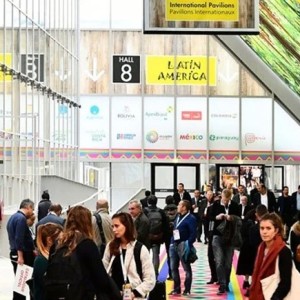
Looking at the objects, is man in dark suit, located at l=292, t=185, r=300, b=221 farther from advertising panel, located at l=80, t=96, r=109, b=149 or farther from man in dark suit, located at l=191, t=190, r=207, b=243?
advertising panel, located at l=80, t=96, r=109, b=149

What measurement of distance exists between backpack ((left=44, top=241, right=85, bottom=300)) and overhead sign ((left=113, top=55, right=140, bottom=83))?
30.4m

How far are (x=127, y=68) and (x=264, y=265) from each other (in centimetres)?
3052

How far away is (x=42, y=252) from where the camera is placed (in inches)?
316

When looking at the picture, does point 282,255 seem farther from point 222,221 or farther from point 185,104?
point 185,104

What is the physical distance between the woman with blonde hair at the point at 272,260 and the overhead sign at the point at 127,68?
29.9m

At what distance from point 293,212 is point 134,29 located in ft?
41.0

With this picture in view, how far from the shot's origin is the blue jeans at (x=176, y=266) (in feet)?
50.3

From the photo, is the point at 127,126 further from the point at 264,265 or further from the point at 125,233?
the point at 264,265

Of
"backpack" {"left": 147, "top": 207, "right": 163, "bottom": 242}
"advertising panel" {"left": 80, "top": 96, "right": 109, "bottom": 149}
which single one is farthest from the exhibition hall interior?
"backpack" {"left": 147, "top": 207, "right": 163, "bottom": 242}

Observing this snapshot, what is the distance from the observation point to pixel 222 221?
15.9 metres

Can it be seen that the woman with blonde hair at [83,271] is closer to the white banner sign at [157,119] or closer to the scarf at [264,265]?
the scarf at [264,265]

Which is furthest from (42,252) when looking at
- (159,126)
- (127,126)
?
(159,126)

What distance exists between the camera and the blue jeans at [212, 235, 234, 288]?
15672 millimetres

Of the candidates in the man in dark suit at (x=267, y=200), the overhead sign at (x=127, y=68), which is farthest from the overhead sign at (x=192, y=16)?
the overhead sign at (x=127, y=68)
